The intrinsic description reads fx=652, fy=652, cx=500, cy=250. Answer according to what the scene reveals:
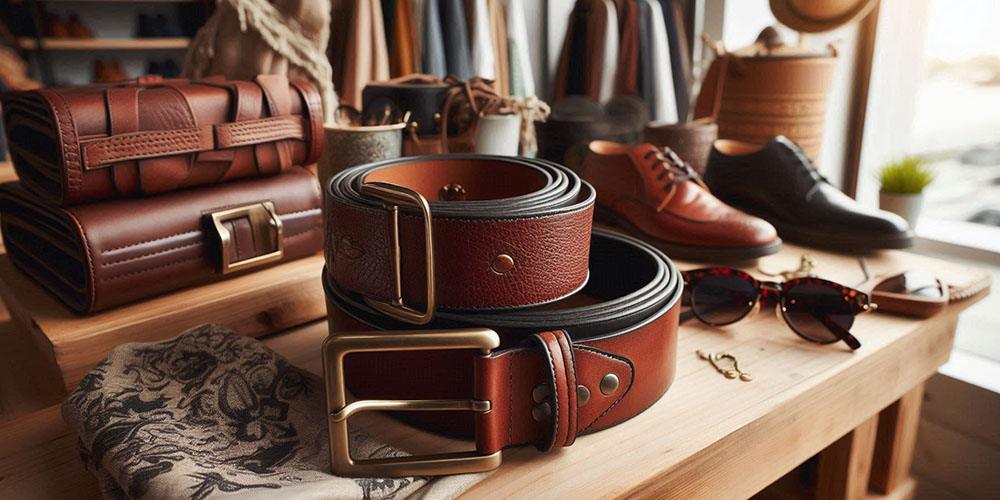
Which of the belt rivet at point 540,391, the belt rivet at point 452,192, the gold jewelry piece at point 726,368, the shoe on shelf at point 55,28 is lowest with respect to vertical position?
the gold jewelry piece at point 726,368

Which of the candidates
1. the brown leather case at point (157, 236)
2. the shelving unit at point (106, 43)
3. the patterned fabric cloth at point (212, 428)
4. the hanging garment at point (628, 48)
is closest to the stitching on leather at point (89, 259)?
the brown leather case at point (157, 236)

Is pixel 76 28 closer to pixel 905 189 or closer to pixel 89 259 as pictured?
pixel 89 259

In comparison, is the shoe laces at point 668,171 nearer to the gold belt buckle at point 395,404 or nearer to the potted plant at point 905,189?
the potted plant at point 905,189

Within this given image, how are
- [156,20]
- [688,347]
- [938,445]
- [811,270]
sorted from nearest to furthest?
1. [688,347]
2. [811,270]
3. [938,445]
4. [156,20]

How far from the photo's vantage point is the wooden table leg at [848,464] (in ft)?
2.60

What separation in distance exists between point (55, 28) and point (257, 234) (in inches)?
100

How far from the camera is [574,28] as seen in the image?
201 cm

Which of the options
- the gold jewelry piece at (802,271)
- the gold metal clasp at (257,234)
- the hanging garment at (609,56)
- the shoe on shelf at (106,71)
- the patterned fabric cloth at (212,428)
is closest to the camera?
the patterned fabric cloth at (212,428)

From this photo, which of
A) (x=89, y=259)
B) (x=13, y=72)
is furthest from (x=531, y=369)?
(x=13, y=72)

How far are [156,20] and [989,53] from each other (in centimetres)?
296

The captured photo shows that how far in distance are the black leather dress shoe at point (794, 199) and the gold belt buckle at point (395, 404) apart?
0.70m

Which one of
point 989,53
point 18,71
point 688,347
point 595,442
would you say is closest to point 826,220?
point 688,347

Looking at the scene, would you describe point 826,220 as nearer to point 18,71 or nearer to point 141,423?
point 141,423

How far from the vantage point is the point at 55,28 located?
2.62 m
